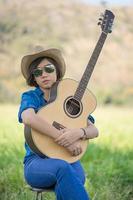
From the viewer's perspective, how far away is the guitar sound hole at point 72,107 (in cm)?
467

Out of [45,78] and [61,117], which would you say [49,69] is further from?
[61,117]

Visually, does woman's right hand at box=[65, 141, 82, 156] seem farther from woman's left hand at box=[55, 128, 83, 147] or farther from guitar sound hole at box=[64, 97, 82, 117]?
guitar sound hole at box=[64, 97, 82, 117]

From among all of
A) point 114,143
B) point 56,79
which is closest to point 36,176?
point 56,79

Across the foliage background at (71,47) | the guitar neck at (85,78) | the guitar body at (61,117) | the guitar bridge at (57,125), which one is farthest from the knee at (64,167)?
the foliage background at (71,47)

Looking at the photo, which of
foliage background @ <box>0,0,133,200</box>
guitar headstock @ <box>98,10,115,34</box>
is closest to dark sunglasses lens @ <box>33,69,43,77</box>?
guitar headstock @ <box>98,10,115,34</box>

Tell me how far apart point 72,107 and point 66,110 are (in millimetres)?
76

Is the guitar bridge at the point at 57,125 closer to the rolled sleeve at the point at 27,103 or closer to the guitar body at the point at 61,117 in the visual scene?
the guitar body at the point at 61,117

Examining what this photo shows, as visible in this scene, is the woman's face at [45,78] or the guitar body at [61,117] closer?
the guitar body at [61,117]

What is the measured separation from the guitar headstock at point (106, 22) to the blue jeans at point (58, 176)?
92 centimetres

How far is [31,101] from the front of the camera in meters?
4.64

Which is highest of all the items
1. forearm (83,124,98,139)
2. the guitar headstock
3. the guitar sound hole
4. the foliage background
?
the foliage background

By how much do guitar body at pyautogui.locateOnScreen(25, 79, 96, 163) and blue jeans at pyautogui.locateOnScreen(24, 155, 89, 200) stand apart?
8 centimetres

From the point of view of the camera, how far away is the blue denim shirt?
461 cm

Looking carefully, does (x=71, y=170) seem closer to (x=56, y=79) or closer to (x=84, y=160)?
(x=56, y=79)
